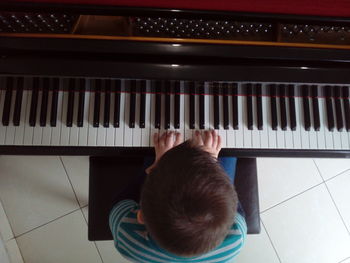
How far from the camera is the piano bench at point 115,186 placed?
142cm

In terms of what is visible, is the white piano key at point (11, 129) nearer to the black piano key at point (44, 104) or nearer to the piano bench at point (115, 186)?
the black piano key at point (44, 104)

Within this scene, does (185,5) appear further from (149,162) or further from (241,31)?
(149,162)

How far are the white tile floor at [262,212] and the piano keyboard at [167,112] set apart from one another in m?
0.84

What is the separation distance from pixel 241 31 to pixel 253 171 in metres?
0.66

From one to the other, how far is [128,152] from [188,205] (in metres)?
0.53

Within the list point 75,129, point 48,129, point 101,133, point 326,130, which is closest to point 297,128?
point 326,130

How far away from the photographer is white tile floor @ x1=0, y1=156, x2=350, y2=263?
2.01m

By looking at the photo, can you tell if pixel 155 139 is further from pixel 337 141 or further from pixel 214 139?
Result: pixel 337 141

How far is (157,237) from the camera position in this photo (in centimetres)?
87

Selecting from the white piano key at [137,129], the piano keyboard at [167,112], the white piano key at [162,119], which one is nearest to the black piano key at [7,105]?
the piano keyboard at [167,112]

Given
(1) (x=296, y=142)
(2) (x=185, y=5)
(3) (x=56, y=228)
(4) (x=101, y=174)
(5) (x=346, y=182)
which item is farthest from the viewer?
(5) (x=346, y=182)

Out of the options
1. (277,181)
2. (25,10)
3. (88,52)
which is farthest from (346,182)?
(25,10)

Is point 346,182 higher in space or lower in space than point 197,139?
lower

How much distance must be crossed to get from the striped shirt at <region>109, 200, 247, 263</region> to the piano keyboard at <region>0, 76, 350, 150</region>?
0.98 feet
